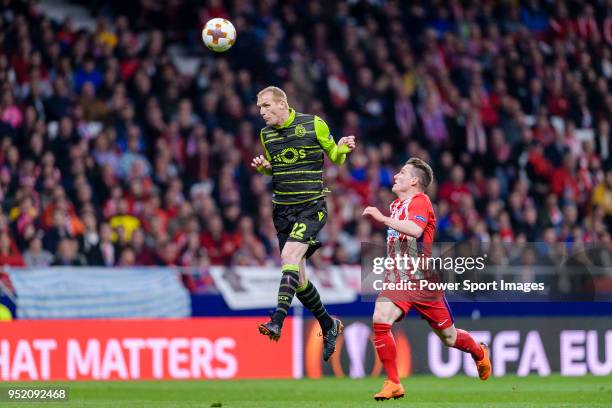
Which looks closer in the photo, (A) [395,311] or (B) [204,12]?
(A) [395,311]

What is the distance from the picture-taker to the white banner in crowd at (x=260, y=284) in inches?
627

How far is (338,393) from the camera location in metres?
13.2

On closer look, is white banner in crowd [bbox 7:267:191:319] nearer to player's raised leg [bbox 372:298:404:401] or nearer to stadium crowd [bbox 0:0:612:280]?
stadium crowd [bbox 0:0:612:280]

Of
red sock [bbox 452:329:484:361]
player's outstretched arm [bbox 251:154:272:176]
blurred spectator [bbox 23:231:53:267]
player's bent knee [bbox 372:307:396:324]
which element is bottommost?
red sock [bbox 452:329:484:361]

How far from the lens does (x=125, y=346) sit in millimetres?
15469

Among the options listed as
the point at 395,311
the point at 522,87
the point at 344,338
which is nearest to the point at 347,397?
the point at 395,311

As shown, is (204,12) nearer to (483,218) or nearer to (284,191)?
(483,218)

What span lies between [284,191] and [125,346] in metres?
5.04

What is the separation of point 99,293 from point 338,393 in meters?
3.67

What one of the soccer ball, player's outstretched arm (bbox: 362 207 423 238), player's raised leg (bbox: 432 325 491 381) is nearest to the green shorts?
player's outstretched arm (bbox: 362 207 423 238)

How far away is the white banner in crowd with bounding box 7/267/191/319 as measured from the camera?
1512cm

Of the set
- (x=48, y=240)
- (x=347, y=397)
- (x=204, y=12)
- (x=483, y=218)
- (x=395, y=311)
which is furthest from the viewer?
(x=204, y=12)

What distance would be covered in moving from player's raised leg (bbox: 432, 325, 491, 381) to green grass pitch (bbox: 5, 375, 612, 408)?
380mm

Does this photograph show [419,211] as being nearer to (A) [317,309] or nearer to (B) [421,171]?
(B) [421,171]
